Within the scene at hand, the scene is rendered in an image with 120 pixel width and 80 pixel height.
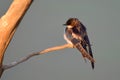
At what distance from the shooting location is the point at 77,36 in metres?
1.56

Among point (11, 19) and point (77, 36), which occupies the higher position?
point (11, 19)

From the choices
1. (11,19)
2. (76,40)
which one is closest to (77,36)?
(76,40)

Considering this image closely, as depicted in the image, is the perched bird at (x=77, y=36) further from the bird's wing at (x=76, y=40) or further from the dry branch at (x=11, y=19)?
the dry branch at (x=11, y=19)

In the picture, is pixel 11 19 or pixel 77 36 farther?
pixel 77 36

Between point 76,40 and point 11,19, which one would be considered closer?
point 11,19

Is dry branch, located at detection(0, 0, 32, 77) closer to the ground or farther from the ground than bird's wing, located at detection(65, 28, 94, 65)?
farther from the ground

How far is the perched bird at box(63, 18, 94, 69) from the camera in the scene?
5.01ft

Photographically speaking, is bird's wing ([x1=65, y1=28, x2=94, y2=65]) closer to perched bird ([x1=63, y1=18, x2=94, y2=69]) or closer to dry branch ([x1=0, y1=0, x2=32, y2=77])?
perched bird ([x1=63, y1=18, x2=94, y2=69])

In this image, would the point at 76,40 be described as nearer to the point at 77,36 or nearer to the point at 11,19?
the point at 77,36

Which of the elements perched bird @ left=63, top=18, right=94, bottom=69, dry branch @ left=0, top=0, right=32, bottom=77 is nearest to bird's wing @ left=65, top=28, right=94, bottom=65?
perched bird @ left=63, top=18, right=94, bottom=69

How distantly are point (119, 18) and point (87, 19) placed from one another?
0.52 ft

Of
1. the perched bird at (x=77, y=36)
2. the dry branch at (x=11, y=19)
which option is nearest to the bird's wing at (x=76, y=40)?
the perched bird at (x=77, y=36)

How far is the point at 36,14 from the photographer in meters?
2.08

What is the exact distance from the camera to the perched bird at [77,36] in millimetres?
1527
